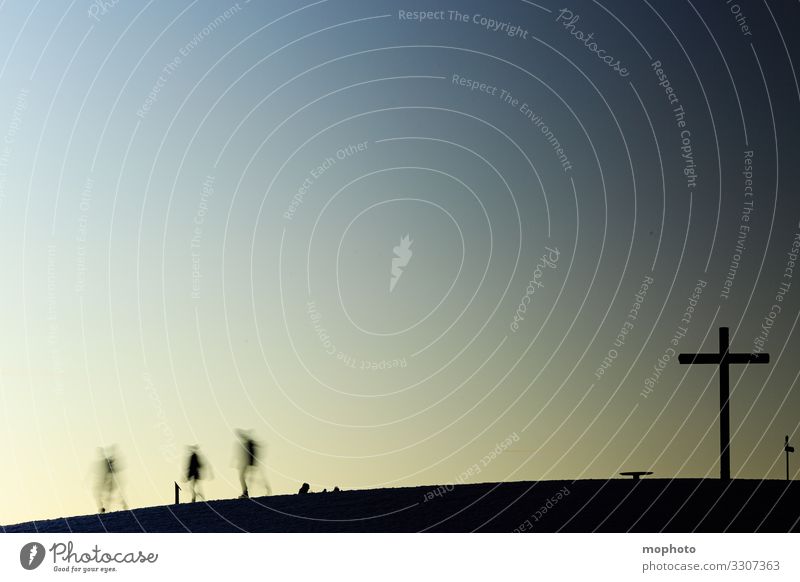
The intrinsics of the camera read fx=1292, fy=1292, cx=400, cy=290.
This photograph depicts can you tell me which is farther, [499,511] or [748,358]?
[748,358]

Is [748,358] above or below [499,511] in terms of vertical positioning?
above

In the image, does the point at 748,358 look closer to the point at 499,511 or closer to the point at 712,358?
the point at 712,358

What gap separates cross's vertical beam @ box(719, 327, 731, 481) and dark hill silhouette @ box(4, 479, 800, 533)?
420 mm
